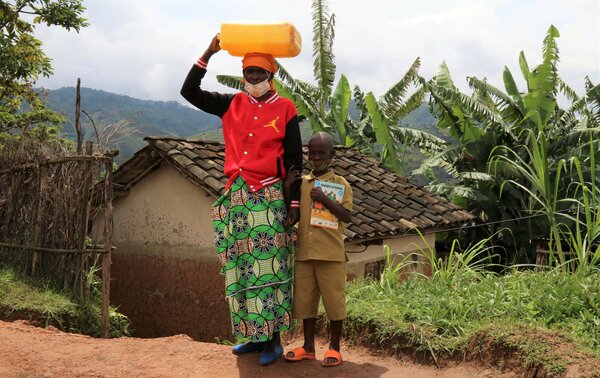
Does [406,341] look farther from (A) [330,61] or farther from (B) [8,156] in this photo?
(A) [330,61]

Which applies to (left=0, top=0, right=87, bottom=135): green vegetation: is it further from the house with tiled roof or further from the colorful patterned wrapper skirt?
the colorful patterned wrapper skirt

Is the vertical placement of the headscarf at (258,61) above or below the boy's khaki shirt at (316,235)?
above

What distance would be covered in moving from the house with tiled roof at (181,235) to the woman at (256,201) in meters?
3.56

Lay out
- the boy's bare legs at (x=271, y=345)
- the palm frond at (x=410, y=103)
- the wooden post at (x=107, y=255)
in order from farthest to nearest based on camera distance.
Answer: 1. the palm frond at (x=410, y=103)
2. the wooden post at (x=107, y=255)
3. the boy's bare legs at (x=271, y=345)

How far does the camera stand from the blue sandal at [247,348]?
4273mm

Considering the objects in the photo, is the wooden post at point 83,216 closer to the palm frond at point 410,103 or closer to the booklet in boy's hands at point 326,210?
the booklet in boy's hands at point 326,210

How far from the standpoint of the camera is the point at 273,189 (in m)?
3.97

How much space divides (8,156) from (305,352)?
17.4 ft

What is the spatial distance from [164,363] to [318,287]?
113cm

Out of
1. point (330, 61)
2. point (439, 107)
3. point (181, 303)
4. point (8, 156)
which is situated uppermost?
point (330, 61)

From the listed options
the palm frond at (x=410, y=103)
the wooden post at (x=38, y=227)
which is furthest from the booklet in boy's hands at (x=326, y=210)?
the palm frond at (x=410, y=103)

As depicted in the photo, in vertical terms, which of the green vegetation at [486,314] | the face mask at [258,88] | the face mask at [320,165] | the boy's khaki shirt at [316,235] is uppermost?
the face mask at [258,88]

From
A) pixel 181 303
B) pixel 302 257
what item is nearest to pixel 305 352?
pixel 302 257

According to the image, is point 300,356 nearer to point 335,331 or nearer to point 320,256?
point 335,331
